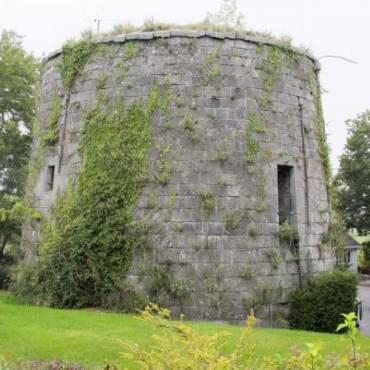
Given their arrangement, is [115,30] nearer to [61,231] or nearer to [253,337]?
[61,231]

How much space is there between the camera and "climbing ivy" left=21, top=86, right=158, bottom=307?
9742mm

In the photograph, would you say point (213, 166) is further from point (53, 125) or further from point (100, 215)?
point (53, 125)

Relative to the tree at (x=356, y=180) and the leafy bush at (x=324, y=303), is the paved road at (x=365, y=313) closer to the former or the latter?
the leafy bush at (x=324, y=303)

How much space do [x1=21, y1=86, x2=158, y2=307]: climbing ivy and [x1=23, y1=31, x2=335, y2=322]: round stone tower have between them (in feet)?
0.71

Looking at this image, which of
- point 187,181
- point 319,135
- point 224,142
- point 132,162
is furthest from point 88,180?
point 319,135

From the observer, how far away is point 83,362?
6004 mm

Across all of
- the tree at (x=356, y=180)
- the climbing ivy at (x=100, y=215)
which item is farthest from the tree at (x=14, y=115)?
the tree at (x=356, y=180)

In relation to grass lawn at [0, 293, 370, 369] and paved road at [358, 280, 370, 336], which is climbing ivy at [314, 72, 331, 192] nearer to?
paved road at [358, 280, 370, 336]

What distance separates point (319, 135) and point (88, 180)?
537 centimetres

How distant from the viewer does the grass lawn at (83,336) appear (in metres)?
6.32

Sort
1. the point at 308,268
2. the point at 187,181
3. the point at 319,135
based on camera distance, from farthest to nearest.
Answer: the point at 319,135
the point at 308,268
the point at 187,181

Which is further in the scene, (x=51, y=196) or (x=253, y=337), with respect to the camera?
(x=51, y=196)

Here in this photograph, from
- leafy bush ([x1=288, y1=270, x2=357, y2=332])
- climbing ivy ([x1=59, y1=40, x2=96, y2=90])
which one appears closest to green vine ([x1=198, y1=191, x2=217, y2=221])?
leafy bush ([x1=288, y1=270, x2=357, y2=332])

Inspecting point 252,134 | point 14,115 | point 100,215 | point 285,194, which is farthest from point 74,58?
point 14,115
